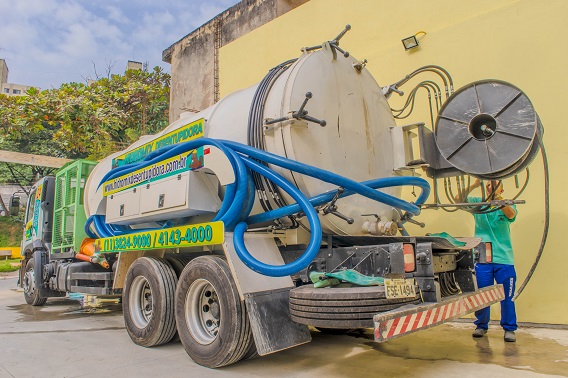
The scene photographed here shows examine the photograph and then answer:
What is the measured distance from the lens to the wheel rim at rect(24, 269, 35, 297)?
791 cm

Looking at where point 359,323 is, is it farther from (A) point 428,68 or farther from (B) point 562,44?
(B) point 562,44

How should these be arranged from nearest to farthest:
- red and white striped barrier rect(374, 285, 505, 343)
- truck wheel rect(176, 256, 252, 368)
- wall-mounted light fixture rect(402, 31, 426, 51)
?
red and white striped barrier rect(374, 285, 505, 343)
truck wheel rect(176, 256, 252, 368)
wall-mounted light fixture rect(402, 31, 426, 51)

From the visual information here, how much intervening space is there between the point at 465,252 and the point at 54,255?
6.62 m

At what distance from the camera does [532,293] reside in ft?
17.6

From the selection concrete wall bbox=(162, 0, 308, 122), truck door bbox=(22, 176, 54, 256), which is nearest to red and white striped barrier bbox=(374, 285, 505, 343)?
truck door bbox=(22, 176, 54, 256)

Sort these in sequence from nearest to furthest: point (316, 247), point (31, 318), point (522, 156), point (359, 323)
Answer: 1. point (359, 323)
2. point (316, 247)
3. point (522, 156)
4. point (31, 318)

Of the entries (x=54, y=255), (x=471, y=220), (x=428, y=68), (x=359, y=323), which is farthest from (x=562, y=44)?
(x=54, y=255)

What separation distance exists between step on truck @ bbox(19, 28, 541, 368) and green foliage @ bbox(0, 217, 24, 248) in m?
25.0

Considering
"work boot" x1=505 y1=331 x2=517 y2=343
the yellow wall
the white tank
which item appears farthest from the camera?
the yellow wall

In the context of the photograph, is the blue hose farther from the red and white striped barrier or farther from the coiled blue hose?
the red and white striped barrier

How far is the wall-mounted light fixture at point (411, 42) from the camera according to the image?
6621 mm

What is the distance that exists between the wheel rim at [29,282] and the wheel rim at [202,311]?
5.33 metres

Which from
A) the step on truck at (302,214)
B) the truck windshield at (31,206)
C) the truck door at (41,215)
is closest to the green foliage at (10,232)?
the truck windshield at (31,206)

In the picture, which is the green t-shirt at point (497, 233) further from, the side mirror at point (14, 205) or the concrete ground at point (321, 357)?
the side mirror at point (14, 205)
